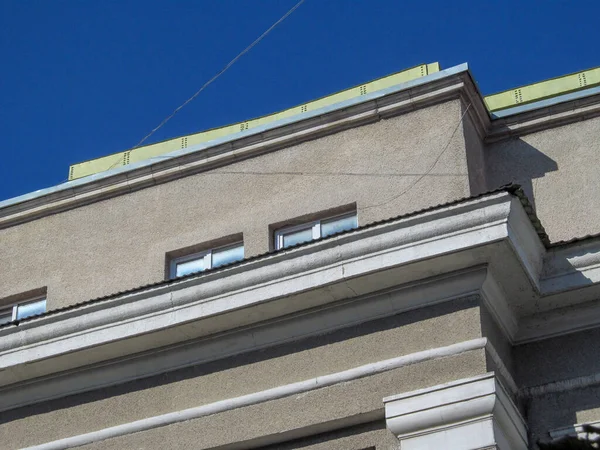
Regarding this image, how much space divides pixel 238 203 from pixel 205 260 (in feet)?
2.27

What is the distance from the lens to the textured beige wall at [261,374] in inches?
510

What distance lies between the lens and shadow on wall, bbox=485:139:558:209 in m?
15.2

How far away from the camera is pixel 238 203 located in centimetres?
1559

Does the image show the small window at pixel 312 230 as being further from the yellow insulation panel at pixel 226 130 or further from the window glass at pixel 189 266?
the yellow insulation panel at pixel 226 130

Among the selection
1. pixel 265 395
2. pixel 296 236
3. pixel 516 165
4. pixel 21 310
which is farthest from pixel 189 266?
pixel 516 165

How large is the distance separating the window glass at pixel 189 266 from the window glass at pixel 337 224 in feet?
4.52

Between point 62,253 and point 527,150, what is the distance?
202 inches

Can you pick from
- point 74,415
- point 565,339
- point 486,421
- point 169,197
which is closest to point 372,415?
point 486,421

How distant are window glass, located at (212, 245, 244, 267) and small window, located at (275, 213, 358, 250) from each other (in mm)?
421

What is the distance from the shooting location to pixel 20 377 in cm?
1448

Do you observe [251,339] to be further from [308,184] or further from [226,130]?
[226,130]

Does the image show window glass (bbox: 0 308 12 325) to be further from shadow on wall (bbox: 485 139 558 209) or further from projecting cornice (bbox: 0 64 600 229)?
shadow on wall (bbox: 485 139 558 209)

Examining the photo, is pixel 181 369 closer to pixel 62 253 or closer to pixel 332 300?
pixel 332 300

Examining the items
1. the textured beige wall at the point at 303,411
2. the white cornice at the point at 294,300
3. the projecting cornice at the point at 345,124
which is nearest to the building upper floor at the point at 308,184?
the projecting cornice at the point at 345,124
